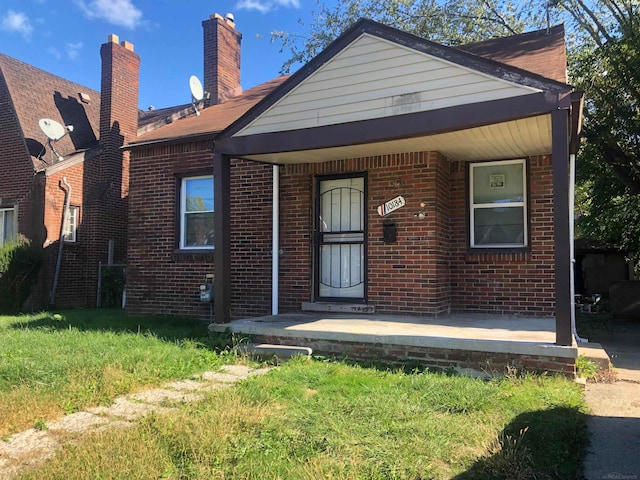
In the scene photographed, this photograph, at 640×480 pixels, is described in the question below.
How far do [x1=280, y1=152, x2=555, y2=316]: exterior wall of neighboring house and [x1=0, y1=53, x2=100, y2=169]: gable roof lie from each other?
388 inches

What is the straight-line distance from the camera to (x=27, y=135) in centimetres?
1386

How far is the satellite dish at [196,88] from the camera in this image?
12.0 m

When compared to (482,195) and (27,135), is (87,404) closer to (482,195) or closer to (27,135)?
(482,195)

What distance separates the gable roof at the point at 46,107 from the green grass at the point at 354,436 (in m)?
12.1

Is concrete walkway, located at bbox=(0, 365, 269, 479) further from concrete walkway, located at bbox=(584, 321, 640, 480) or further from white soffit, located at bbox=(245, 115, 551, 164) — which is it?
white soffit, located at bbox=(245, 115, 551, 164)

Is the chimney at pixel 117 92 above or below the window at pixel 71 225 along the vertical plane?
above

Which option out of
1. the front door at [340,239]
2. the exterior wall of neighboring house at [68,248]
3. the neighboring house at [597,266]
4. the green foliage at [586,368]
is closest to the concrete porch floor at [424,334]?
the green foliage at [586,368]

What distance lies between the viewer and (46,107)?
15352 millimetres

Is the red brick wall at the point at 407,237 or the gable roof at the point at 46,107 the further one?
the gable roof at the point at 46,107

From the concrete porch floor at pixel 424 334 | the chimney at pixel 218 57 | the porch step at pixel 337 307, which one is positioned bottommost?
the concrete porch floor at pixel 424 334

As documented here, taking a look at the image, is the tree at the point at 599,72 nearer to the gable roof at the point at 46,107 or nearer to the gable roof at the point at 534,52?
the gable roof at the point at 534,52

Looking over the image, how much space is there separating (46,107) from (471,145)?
13515mm

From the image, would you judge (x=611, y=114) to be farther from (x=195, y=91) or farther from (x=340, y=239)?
(x=195, y=91)

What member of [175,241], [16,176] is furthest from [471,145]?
[16,176]
